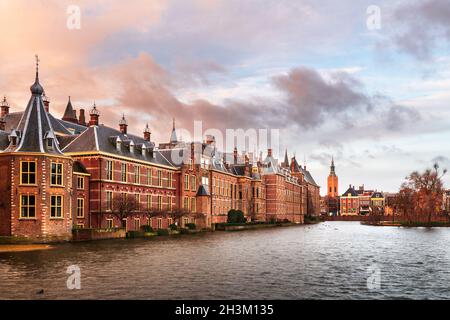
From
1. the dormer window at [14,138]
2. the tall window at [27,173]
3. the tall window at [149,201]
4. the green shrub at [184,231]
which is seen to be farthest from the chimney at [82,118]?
the tall window at [27,173]

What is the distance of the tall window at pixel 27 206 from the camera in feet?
149

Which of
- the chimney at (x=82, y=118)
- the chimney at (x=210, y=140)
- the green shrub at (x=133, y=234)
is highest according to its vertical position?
the chimney at (x=82, y=118)

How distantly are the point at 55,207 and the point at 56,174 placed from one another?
304cm

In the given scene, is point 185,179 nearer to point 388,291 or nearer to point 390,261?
point 390,261

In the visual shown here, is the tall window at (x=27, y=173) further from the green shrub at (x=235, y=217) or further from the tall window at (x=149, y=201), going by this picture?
the green shrub at (x=235, y=217)

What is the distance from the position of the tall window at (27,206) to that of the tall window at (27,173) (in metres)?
1.33

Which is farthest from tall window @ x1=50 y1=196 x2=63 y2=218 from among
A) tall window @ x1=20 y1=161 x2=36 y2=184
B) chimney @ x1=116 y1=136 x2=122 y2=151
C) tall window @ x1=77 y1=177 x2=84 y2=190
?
chimney @ x1=116 y1=136 x2=122 y2=151

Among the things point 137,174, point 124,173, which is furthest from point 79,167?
→ point 137,174

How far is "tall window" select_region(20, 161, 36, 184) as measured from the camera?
4584 cm

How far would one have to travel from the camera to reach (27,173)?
4588cm

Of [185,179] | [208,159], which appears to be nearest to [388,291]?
[185,179]

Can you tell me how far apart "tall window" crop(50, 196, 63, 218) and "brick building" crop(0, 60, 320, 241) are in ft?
0.29

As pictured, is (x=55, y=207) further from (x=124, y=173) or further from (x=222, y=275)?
(x=222, y=275)

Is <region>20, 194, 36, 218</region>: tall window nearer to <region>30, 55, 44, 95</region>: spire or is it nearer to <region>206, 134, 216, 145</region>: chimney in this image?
<region>30, 55, 44, 95</region>: spire
